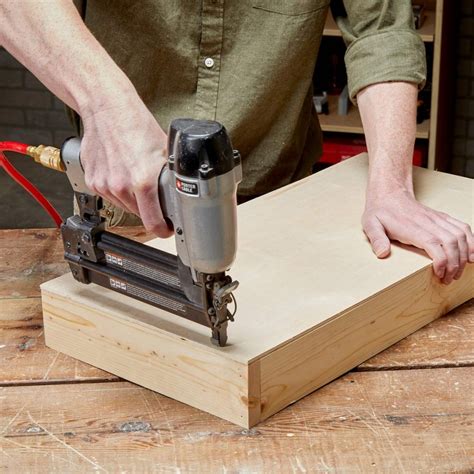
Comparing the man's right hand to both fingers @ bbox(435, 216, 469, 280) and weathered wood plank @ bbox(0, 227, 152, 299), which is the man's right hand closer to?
weathered wood plank @ bbox(0, 227, 152, 299)

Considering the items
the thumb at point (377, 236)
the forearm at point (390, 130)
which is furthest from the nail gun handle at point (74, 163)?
the forearm at point (390, 130)

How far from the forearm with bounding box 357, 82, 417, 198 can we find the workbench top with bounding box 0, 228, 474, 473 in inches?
14.9

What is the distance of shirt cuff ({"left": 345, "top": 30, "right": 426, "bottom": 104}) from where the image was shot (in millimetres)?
2006

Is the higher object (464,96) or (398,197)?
(398,197)

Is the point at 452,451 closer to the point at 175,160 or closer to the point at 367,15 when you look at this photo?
the point at 175,160

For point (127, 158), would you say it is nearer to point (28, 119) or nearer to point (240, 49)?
point (240, 49)

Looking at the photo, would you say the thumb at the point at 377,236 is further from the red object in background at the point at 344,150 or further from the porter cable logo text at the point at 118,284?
the red object in background at the point at 344,150

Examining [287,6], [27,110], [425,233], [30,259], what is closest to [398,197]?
[425,233]

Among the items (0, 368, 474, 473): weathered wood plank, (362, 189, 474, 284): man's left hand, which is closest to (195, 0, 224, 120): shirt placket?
(362, 189, 474, 284): man's left hand

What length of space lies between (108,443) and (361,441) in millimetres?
345

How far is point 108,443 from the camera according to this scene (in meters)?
1.39

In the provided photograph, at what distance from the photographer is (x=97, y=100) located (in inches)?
58.6

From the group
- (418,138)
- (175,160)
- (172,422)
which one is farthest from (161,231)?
(418,138)

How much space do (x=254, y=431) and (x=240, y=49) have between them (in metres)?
0.92
